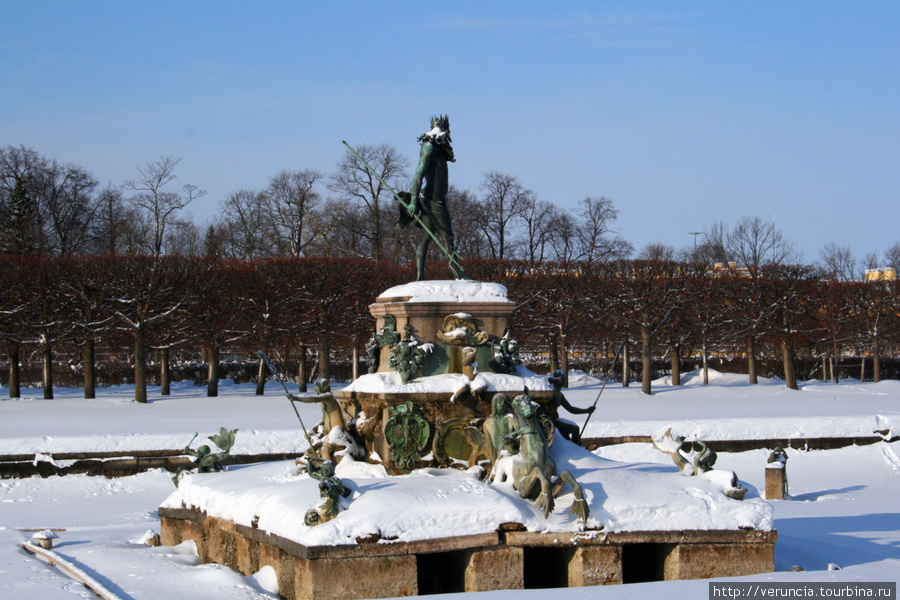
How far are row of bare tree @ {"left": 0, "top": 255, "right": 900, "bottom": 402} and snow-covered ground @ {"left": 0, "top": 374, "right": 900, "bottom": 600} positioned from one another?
73.5 inches

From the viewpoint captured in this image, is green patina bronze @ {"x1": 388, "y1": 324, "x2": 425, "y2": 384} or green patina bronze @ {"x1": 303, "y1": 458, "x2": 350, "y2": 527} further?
green patina bronze @ {"x1": 388, "y1": 324, "x2": 425, "y2": 384}

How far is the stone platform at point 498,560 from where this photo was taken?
7648 mm

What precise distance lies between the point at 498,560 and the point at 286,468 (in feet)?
9.90

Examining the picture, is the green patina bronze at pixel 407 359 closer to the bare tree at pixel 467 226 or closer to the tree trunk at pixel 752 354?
the tree trunk at pixel 752 354

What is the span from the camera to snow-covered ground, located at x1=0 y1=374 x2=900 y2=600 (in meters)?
8.23

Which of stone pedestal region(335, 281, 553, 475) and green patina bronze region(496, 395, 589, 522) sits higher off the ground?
stone pedestal region(335, 281, 553, 475)

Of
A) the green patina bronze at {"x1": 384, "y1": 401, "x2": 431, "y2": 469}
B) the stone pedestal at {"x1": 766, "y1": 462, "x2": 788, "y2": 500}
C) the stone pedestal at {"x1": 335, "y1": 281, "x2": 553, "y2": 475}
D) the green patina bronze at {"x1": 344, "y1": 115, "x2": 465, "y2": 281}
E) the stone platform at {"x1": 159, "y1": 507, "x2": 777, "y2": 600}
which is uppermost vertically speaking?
the green patina bronze at {"x1": 344, "y1": 115, "x2": 465, "y2": 281}

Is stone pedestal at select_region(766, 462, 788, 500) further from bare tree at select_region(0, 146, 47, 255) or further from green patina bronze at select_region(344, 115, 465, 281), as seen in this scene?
bare tree at select_region(0, 146, 47, 255)

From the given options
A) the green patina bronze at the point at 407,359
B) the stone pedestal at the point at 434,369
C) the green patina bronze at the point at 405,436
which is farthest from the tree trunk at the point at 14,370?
the green patina bronze at the point at 405,436

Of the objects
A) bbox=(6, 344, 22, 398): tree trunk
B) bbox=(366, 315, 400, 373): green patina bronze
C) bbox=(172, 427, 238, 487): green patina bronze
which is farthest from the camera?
bbox=(6, 344, 22, 398): tree trunk

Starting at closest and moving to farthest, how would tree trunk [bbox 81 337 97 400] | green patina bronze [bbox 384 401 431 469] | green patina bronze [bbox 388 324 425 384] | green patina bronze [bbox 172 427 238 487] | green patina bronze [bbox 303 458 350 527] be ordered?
green patina bronze [bbox 303 458 350 527]
green patina bronze [bbox 384 401 431 469]
green patina bronze [bbox 388 324 425 384]
green patina bronze [bbox 172 427 238 487]
tree trunk [bbox 81 337 97 400]

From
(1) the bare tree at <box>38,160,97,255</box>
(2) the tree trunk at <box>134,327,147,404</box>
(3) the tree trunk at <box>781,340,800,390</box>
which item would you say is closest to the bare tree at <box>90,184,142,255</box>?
(1) the bare tree at <box>38,160,97,255</box>

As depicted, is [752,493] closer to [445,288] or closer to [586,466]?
[586,466]

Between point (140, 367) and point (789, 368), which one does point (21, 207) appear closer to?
point (140, 367)
